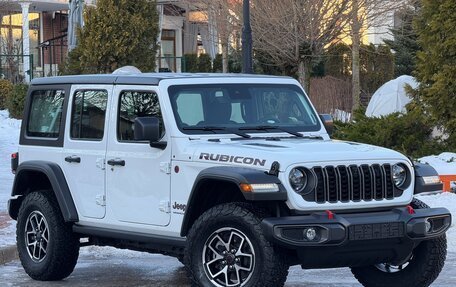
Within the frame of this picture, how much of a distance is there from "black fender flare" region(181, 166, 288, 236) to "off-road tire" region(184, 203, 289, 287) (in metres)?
0.16

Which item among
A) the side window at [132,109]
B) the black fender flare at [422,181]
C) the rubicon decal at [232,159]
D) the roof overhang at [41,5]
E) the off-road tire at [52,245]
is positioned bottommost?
the off-road tire at [52,245]

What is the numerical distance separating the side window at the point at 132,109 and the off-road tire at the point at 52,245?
1.14 metres

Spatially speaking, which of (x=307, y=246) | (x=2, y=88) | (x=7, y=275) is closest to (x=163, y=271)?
(x=7, y=275)

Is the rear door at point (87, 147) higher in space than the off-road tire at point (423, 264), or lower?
higher

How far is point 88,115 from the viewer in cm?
927

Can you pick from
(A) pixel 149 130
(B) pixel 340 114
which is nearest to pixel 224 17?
(B) pixel 340 114

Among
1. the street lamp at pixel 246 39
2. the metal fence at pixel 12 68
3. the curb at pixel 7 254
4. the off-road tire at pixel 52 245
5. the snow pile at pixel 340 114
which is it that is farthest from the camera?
the metal fence at pixel 12 68

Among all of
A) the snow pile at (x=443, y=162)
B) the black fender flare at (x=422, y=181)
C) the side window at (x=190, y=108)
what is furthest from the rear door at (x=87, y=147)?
the snow pile at (x=443, y=162)

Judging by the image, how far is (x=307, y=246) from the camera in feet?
23.7

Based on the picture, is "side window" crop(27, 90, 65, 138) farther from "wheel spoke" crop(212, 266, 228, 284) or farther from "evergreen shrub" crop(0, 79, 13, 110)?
"evergreen shrub" crop(0, 79, 13, 110)

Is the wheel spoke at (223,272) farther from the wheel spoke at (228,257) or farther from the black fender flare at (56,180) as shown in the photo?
the black fender flare at (56,180)

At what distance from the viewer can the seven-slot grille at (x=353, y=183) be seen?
749 cm

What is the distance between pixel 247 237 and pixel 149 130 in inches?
52.6

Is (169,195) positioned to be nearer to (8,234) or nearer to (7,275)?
(7,275)
